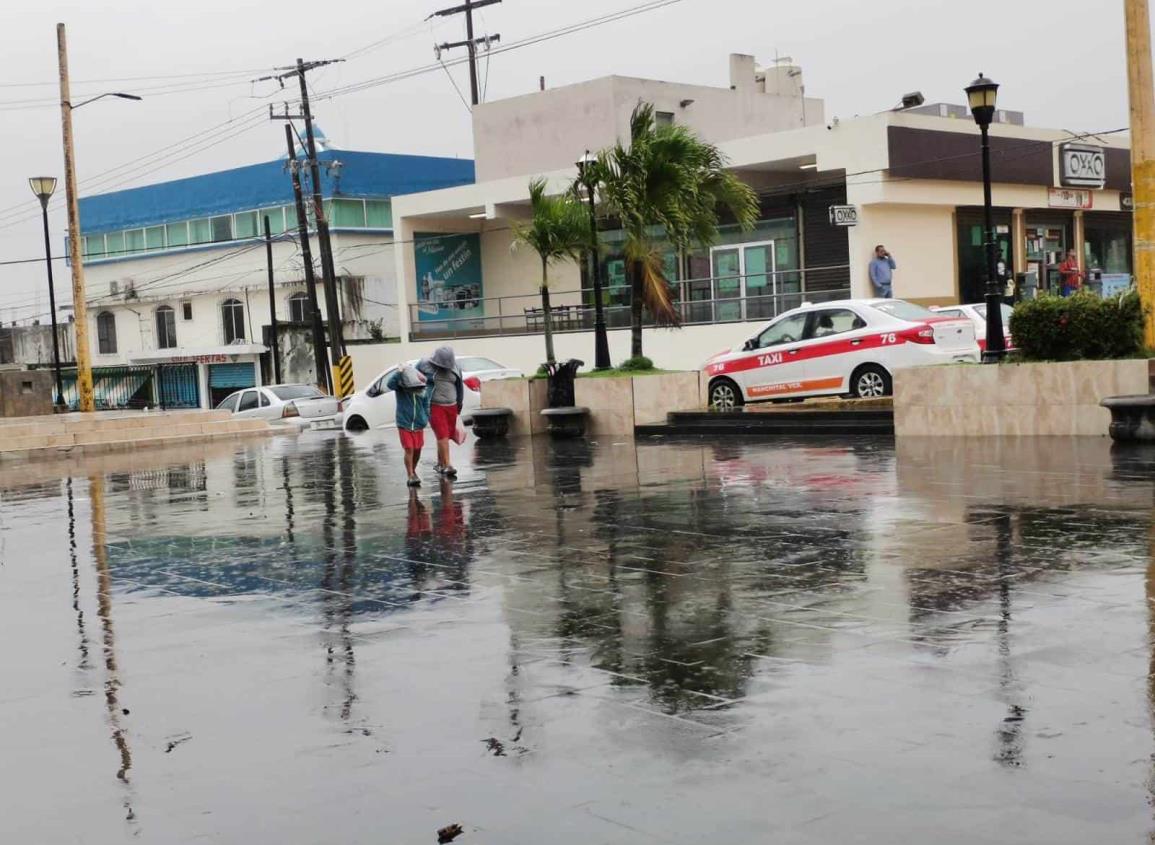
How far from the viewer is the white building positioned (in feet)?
182

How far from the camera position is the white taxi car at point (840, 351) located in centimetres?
2003

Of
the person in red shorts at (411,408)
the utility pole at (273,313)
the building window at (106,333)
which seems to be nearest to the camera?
the person in red shorts at (411,408)

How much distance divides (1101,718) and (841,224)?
28.2m

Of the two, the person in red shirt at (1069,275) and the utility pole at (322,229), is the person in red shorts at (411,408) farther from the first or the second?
the utility pole at (322,229)

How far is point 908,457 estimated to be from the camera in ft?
51.0

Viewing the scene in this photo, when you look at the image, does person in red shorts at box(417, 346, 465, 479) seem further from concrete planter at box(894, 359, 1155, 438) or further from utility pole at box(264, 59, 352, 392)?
utility pole at box(264, 59, 352, 392)

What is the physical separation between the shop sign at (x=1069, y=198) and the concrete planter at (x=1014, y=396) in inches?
825

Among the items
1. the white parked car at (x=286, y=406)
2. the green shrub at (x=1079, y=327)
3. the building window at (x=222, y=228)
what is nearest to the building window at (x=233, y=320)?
the building window at (x=222, y=228)

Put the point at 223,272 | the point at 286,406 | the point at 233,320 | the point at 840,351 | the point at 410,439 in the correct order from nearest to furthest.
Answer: the point at 410,439
the point at 840,351
the point at 286,406
the point at 233,320
the point at 223,272

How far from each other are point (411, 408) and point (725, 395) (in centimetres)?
790

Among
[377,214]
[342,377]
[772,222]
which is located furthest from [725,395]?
[377,214]

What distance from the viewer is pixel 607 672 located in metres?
6.46

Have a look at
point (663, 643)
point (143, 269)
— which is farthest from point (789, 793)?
point (143, 269)

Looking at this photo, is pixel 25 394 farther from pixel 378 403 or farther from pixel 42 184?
pixel 378 403
